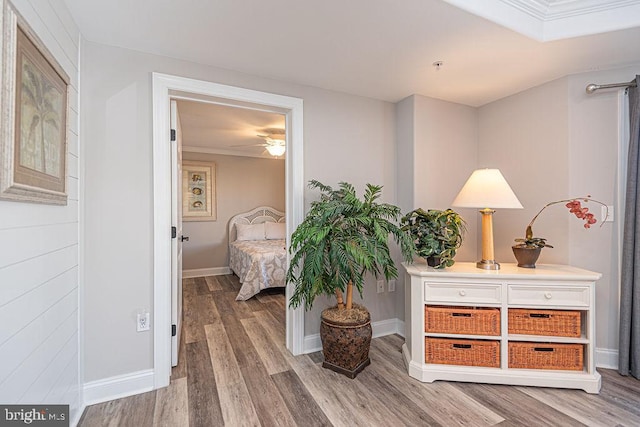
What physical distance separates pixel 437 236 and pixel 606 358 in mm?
1593

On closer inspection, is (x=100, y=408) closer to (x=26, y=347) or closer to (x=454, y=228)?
(x=26, y=347)

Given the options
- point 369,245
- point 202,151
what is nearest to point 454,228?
point 369,245

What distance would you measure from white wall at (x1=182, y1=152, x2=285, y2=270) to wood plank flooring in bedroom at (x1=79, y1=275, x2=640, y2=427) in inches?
120

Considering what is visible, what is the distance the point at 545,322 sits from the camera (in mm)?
2000

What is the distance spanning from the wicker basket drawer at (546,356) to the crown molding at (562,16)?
2.03 metres

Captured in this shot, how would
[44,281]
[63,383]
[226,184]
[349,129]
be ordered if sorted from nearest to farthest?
[44,281] → [63,383] → [349,129] → [226,184]

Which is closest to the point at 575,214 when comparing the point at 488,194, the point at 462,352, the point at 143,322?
the point at 488,194

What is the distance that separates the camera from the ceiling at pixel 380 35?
5.17ft

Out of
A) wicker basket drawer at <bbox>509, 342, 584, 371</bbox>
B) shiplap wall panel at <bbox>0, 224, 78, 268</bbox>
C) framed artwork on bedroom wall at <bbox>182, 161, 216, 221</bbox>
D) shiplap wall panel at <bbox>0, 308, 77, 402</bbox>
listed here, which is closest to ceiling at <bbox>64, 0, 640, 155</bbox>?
shiplap wall panel at <bbox>0, 224, 78, 268</bbox>

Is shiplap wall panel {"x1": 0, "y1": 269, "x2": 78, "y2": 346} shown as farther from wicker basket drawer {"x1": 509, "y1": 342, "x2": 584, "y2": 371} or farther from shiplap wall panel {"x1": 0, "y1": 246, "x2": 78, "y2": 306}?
wicker basket drawer {"x1": 509, "y1": 342, "x2": 584, "y2": 371}

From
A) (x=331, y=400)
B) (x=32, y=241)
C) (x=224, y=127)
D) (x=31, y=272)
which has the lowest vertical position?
(x=331, y=400)

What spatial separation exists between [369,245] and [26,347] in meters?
1.74

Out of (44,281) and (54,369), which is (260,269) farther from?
(44,281)

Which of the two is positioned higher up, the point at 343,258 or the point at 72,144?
the point at 72,144
